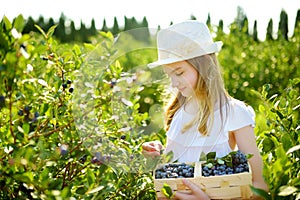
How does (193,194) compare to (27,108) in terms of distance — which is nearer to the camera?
(27,108)

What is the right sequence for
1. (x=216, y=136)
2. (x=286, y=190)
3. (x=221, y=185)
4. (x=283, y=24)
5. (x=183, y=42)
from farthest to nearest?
(x=283, y=24), (x=216, y=136), (x=183, y=42), (x=221, y=185), (x=286, y=190)

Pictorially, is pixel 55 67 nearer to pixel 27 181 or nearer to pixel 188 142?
pixel 188 142

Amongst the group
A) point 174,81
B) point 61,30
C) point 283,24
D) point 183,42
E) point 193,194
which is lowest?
point 61,30

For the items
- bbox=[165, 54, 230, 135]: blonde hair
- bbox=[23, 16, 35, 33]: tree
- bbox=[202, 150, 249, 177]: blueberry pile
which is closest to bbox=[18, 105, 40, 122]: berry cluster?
bbox=[202, 150, 249, 177]: blueberry pile

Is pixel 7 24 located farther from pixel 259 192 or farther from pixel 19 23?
pixel 259 192

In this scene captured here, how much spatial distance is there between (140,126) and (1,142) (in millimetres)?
678

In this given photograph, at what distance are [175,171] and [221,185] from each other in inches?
6.3

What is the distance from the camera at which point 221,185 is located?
5.82ft

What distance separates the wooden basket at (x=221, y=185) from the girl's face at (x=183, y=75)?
0.36m

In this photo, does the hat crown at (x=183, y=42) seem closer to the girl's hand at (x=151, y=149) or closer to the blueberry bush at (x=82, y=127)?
the blueberry bush at (x=82, y=127)

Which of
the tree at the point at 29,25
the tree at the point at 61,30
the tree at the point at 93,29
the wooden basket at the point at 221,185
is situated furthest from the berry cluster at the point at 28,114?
the tree at the point at 29,25

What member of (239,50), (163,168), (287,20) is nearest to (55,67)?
(163,168)

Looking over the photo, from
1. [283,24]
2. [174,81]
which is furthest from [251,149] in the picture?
[283,24]

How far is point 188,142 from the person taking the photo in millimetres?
2225
